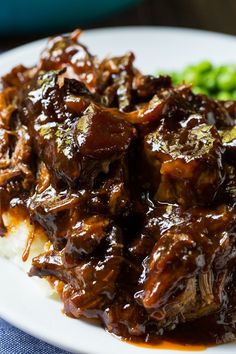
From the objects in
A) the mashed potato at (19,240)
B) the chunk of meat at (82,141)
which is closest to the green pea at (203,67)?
the chunk of meat at (82,141)

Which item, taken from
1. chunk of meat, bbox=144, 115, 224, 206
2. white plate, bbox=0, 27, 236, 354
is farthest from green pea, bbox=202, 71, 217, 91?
chunk of meat, bbox=144, 115, 224, 206

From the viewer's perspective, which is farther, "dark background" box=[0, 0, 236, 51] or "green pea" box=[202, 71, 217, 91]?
"dark background" box=[0, 0, 236, 51]

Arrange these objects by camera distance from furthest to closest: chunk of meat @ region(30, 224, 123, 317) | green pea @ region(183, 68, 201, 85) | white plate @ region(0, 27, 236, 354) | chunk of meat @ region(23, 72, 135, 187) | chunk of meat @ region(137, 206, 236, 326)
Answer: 1. green pea @ region(183, 68, 201, 85)
2. white plate @ region(0, 27, 236, 354)
3. chunk of meat @ region(23, 72, 135, 187)
4. chunk of meat @ region(30, 224, 123, 317)
5. chunk of meat @ region(137, 206, 236, 326)

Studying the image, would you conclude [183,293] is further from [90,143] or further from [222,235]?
[90,143]

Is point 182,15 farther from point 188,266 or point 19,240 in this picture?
point 188,266

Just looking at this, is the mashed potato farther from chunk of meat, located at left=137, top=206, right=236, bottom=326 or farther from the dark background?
the dark background

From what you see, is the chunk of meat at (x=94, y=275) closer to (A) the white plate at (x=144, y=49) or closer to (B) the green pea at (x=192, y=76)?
(A) the white plate at (x=144, y=49)

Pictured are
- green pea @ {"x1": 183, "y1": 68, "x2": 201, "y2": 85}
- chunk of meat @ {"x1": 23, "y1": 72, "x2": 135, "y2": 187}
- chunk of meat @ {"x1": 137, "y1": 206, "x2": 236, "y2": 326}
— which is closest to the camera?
chunk of meat @ {"x1": 137, "y1": 206, "x2": 236, "y2": 326}

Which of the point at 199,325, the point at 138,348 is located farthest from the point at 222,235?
the point at 138,348
